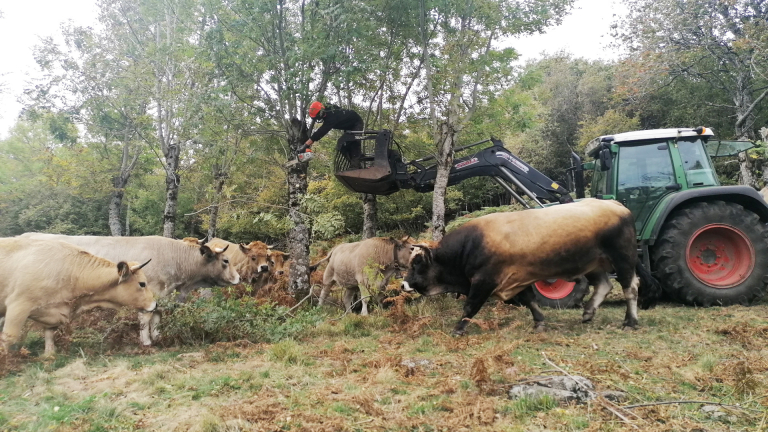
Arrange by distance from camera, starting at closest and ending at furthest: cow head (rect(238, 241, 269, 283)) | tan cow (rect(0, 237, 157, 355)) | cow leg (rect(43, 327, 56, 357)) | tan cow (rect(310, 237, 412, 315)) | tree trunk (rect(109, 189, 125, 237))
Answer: tan cow (rect(0, 237, 157, 355)), cow leg (rect(43, 327, 56, 357)), tan cow (rect(310, 237, 412, 315)), cow head (rect(238, 241, 269, 283)), tree trunk (rect(109, 189, 125, 237))

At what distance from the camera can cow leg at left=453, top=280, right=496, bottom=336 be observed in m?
7.05

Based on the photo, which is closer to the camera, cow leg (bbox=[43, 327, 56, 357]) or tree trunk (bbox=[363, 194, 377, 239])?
cow leg (bbox=[43, 327, 56, 357])

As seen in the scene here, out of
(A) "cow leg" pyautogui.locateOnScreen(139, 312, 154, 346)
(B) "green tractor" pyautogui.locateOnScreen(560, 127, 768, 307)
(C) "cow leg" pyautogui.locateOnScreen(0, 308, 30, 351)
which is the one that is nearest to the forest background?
(B) "green tractor" pyautogui.locateOnScreen(560, 127, 768, 307)

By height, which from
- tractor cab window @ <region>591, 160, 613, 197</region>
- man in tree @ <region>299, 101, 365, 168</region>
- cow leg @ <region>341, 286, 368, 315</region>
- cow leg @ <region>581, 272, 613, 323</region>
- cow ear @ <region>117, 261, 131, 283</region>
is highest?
man in tree @ <region>299, 101, 365, 168</region>

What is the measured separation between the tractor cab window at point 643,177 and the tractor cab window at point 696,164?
11.2 inches

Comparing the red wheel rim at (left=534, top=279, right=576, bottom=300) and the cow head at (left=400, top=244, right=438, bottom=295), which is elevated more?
the cow head at (left=400, top=244, right=438, bottom=295)

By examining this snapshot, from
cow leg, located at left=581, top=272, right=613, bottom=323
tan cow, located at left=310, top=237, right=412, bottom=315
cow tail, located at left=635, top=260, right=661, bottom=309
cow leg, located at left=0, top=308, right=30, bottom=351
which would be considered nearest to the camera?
cow leg, located at left=0, top=308, right=30, bottom=351

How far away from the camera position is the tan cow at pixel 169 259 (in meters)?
8.44

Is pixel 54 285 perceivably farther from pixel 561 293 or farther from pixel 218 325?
pixel 561 293

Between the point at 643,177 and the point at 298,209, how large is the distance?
709cm

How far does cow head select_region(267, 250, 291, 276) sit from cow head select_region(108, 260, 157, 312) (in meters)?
5.19

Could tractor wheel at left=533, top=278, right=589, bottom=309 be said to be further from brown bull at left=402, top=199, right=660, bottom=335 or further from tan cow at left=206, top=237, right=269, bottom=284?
tan cow at left=206, top=237, right=269, bottom=284

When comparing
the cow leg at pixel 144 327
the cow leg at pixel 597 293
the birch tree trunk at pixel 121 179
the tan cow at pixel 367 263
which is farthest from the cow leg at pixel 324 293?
the birch tree trunk at pixel 121 179

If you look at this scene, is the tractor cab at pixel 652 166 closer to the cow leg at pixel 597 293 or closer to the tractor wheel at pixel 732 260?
the tractor wheel at pixel 732 260
